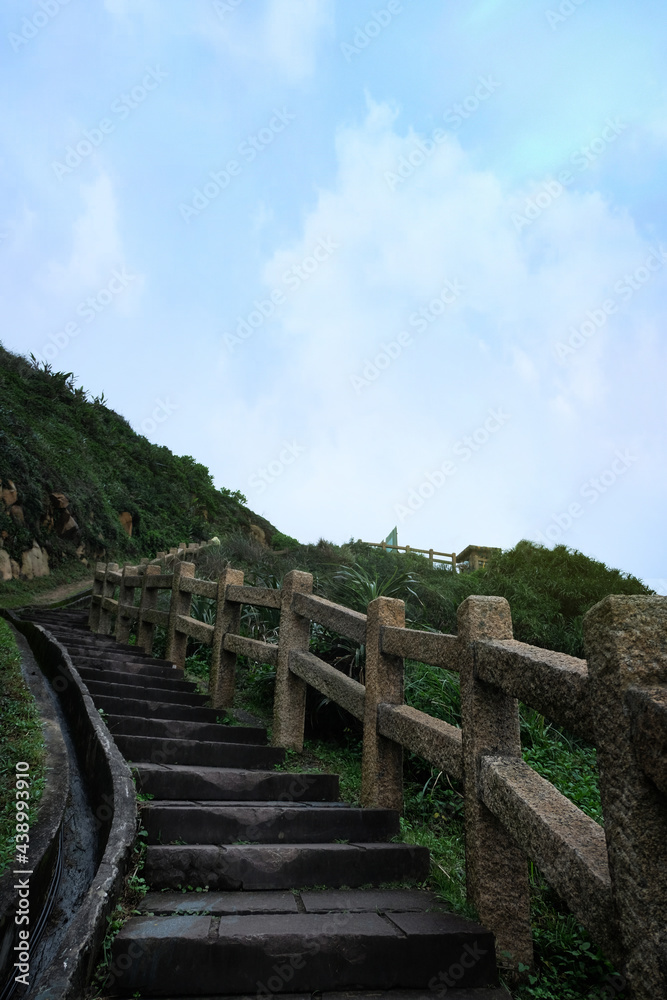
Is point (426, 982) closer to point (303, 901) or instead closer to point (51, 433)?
point (303, 901)

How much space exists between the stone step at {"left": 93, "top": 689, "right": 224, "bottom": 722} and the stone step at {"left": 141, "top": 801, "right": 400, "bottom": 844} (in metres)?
1.81

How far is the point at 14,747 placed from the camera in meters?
3.73

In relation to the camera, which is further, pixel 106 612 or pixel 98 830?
pixel 106 612

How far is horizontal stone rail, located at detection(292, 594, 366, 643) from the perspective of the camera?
13.4ft

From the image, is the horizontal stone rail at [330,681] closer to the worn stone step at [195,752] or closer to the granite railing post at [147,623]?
the worn stone step at [195,752]

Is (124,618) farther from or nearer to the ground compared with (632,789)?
nearer to the ground

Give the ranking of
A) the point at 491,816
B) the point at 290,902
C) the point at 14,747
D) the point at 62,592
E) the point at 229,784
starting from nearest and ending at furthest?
the point at 491,816
the point at 290,902
the point at 14,747
the point at 229,784
the point at 62,592

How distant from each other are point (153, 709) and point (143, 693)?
658 mm

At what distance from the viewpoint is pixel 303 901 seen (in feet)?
9.07

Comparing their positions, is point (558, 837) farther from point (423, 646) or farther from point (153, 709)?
point (153, 709)

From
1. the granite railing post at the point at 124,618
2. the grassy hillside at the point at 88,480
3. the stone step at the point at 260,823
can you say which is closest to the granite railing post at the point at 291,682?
the stone step at the point at 260,823

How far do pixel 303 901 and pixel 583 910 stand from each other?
1.39 m

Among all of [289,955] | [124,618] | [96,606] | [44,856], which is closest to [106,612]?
[96,606]

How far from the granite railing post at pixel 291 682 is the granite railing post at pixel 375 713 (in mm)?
1160
